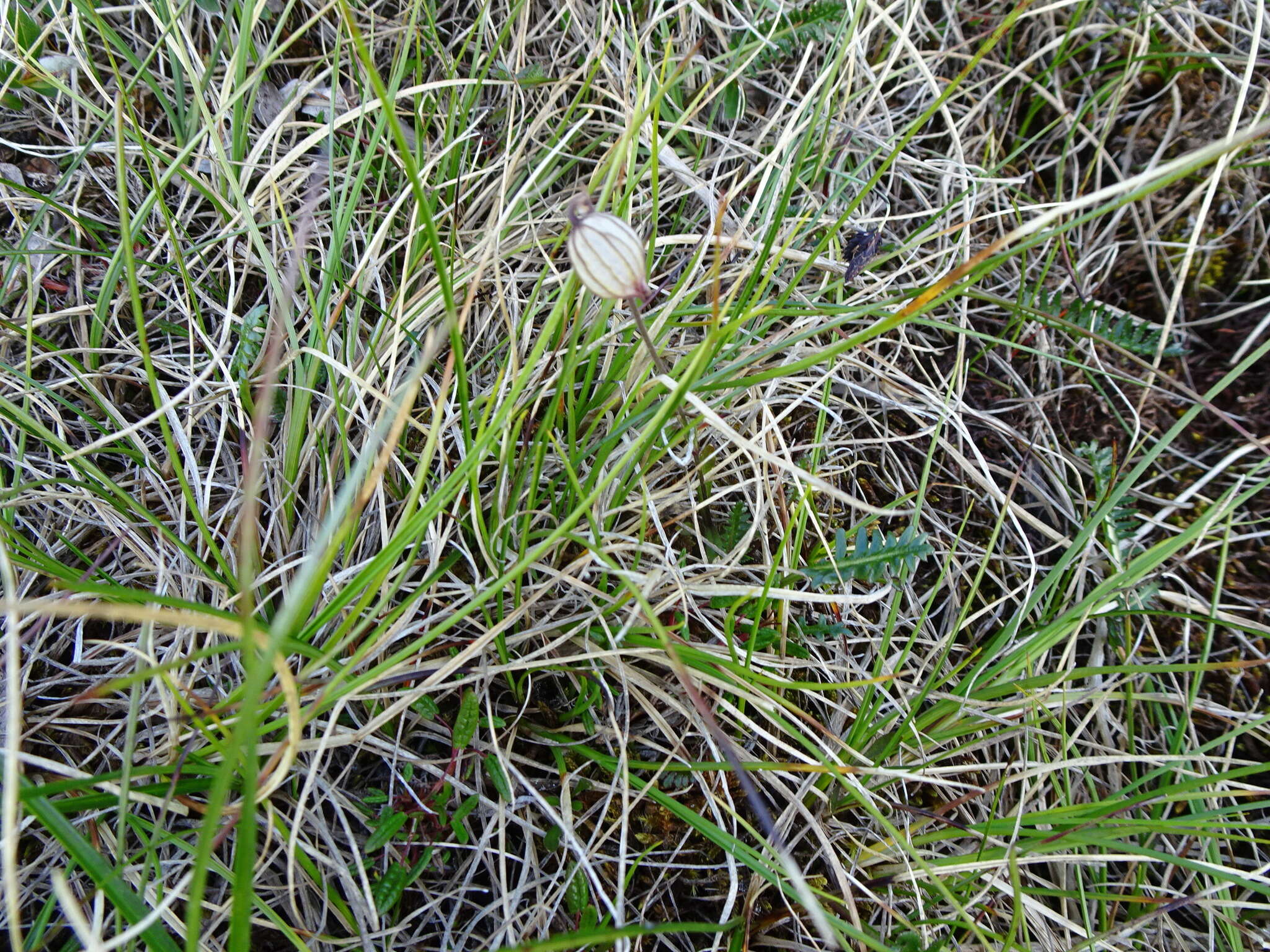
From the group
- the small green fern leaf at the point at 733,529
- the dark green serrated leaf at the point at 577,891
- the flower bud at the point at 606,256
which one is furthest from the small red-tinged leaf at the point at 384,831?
the flower bud at the point at 606,256

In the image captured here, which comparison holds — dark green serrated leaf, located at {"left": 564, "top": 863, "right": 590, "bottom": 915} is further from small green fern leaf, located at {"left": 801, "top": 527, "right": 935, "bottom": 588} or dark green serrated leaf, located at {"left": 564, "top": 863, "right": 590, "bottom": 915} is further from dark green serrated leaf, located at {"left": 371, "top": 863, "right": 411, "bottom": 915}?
small green fern leaf, located at {"left": 801, "top": 527, "right": 935, "bottom": 588}

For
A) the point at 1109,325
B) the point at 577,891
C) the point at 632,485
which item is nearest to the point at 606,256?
the point at 632,485

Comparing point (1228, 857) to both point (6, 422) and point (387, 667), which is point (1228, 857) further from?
point (6, 422)

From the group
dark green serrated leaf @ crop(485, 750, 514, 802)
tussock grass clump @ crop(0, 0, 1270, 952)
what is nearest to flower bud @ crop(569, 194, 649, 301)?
tussock grass clump @ crop(0, 0, 1270, 952)

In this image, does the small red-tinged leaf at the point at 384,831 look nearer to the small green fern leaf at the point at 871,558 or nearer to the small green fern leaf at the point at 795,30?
the small green fern leaf at the point at 871,558

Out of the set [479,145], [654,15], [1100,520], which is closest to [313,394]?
[479,145]
